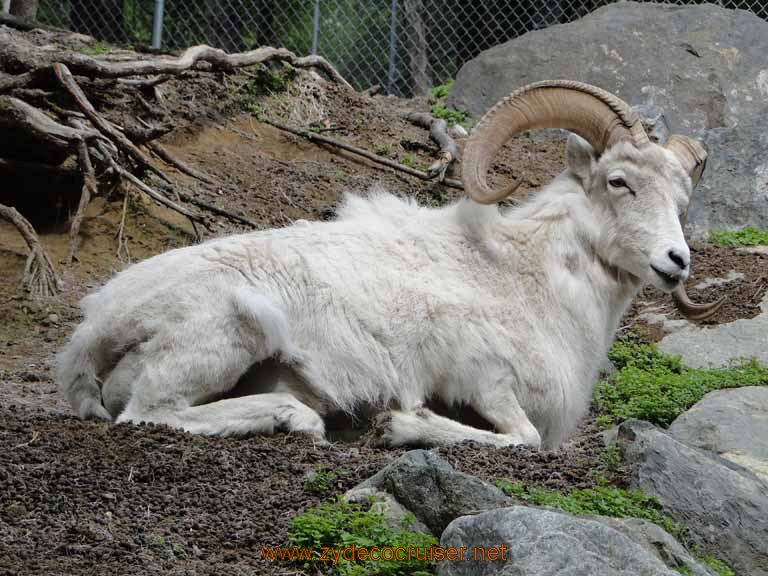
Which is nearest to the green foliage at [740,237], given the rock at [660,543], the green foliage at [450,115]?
the green foliage at [450,115]

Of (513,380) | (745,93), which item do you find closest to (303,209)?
(513,380)

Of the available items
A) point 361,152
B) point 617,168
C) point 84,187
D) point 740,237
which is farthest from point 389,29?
point 617,168

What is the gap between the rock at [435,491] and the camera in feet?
15.5

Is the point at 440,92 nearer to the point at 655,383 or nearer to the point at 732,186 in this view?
the point at 732,186

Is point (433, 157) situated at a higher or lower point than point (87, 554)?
higher

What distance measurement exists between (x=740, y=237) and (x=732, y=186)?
0.95 metres

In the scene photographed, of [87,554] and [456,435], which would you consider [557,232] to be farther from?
[87,554]

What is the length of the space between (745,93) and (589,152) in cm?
847

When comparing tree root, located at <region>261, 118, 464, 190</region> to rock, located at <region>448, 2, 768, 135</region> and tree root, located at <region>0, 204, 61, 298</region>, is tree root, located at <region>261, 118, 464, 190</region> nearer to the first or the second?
rock, located at <region>448, 2, 768, 135</region>

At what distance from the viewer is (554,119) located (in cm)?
739

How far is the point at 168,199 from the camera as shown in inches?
399

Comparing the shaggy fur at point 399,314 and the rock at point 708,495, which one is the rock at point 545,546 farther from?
the shaggy fur at point 399,314

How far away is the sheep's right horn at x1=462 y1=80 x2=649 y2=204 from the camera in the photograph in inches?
284

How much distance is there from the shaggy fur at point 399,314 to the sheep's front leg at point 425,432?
0.04 feet
